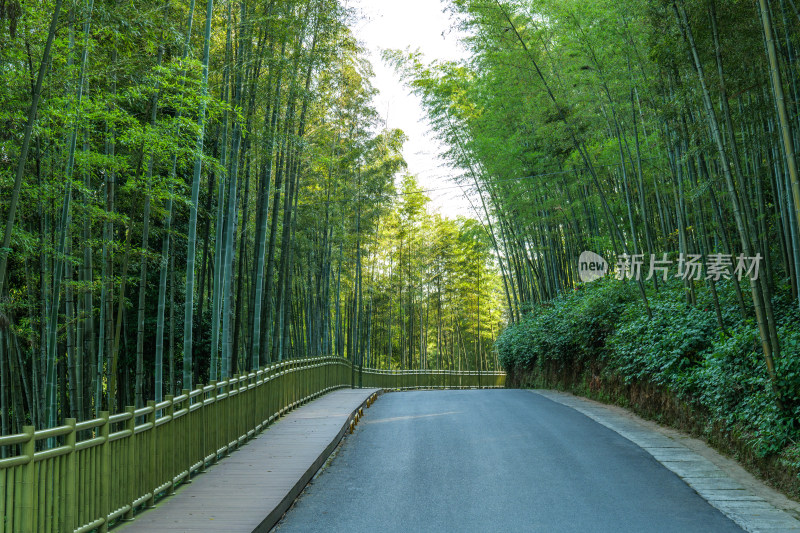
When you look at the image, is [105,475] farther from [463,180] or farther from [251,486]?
[463,180]

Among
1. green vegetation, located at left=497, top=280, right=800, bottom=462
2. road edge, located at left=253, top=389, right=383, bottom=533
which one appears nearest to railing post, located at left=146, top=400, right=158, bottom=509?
road edge, located at left=253, top=389, right=383, bottom=533

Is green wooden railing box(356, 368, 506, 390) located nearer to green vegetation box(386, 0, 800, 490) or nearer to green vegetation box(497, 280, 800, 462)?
green vegetation box(386, 0, 800, 490)

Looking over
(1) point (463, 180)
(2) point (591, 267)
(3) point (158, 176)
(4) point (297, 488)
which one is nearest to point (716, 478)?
(4) point (297, 488)

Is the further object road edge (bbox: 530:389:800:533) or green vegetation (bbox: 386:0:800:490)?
green vegetation (bbox: 386:0:800:490)

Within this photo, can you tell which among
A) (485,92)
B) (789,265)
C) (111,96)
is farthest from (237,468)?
(485,92)

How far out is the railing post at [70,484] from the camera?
10.0 ft

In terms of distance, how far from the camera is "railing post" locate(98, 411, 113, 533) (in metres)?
3.42

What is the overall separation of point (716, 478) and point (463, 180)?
458 inches

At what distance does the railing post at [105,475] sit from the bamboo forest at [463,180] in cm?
186

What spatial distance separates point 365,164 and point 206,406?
1128 cm

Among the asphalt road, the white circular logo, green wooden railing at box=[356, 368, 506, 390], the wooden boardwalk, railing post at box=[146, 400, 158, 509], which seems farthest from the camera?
green wooden railing at box=[356, 368, 506, 390]

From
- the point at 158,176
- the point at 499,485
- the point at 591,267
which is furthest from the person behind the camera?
the point at 591,267

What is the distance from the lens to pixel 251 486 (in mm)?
4594

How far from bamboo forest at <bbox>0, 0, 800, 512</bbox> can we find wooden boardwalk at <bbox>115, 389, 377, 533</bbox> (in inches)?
49.1
